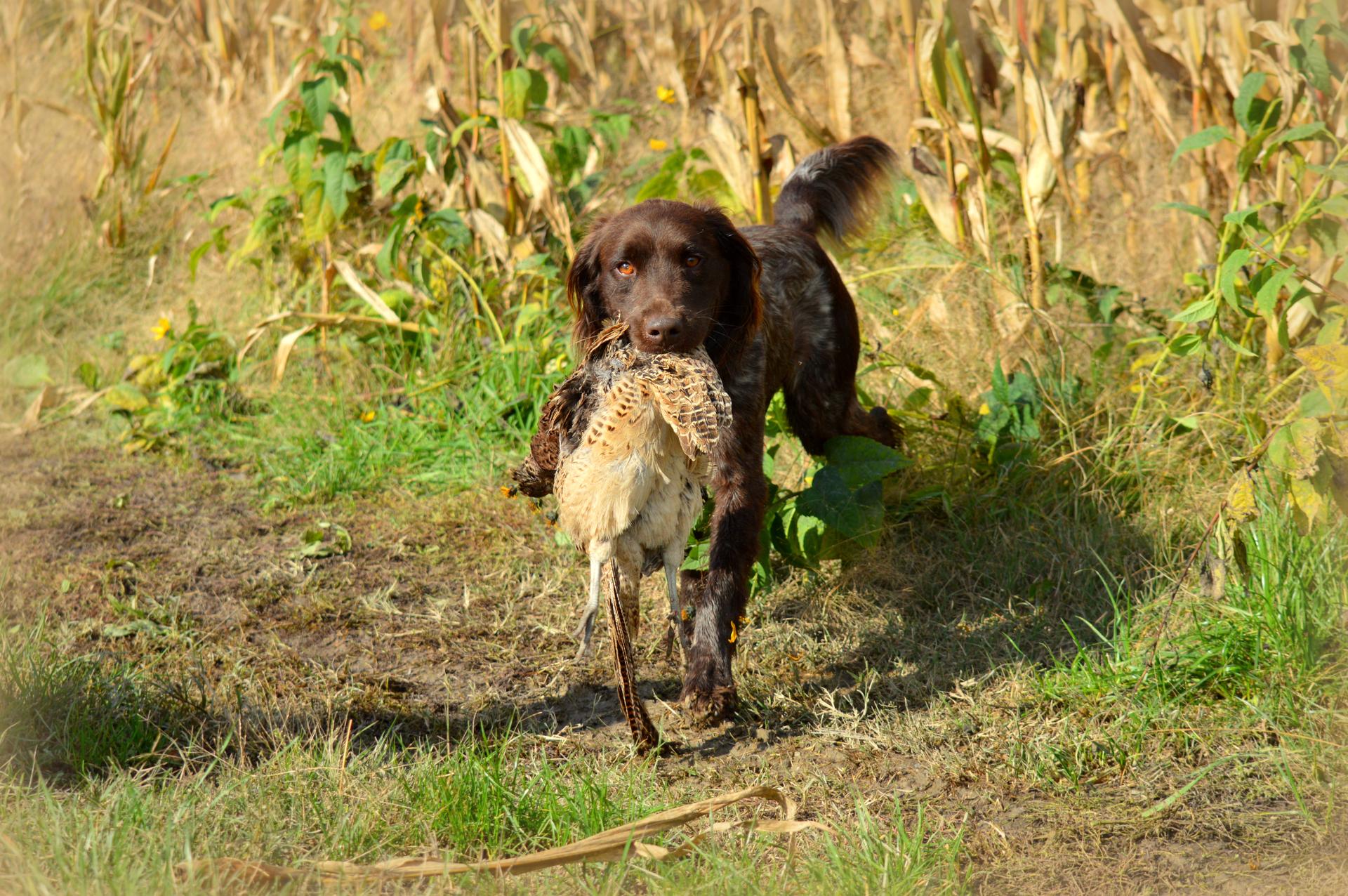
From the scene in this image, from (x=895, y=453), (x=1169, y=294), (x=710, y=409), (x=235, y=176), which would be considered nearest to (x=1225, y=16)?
(x=1169, y=294)

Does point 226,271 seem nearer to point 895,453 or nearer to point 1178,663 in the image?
point 895,453

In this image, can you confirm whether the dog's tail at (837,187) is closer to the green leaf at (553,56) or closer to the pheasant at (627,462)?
the green leaf at (553,56)

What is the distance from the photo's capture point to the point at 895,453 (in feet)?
12.2

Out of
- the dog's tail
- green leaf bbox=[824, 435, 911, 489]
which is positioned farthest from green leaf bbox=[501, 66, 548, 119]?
green leaf bbox=[824, 435, 911, 489]

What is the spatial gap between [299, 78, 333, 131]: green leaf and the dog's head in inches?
82.2

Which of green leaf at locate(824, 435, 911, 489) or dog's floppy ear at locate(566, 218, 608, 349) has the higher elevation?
dog's floppy ear at locate(566, 218, 608, 349)

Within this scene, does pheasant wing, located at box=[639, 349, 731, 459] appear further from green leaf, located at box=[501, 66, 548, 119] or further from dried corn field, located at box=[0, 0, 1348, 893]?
green leaf, located at box=[501, 66, 548, 119]

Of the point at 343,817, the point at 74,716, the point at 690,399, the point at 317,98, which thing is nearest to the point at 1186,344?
the point at 690,399

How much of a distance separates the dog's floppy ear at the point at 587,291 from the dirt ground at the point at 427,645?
0.93 m

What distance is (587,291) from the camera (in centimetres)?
348

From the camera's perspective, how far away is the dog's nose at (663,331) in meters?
2.95

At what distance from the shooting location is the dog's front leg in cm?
322

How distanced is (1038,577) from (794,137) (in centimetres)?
379

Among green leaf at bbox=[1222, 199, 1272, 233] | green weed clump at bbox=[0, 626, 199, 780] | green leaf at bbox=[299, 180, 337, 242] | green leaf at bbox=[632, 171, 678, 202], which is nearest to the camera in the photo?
green weed clump at bbox=[0, 626, 199, 780]
